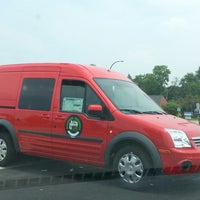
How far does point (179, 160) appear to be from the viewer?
7.08 m

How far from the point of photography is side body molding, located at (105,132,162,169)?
7201 millimetres

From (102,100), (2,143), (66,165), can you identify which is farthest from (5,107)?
(102,100)

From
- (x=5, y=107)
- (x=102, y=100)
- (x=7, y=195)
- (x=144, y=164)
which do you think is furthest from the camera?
(x=5, y=107)

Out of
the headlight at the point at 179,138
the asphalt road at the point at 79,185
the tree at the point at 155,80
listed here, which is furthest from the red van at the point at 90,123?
the tree at the point at 155,80

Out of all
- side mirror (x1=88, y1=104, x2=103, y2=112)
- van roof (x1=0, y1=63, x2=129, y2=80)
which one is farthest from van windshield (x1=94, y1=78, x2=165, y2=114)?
side mirror (x1=88, y1=104, x2=103, y2=112)

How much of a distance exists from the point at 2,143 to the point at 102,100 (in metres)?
2.62

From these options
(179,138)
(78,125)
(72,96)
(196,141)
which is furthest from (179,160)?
(72,96)

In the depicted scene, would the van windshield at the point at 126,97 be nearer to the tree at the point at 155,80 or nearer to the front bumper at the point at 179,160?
the front bumper at the point at 179,160

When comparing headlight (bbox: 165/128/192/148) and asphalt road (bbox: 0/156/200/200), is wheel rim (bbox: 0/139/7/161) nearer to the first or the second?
asphalt road (bbox: 0/156/200/200)

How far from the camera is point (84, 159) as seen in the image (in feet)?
26.7

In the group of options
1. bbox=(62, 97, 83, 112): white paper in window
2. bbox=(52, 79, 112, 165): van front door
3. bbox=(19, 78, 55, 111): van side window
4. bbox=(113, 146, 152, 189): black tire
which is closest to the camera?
bbox=(113, 146, 152, 189): black tire

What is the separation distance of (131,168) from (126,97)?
1.51 m

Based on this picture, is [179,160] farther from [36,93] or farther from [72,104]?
[36,93]

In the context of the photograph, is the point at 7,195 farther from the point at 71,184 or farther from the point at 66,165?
the point at 66,165
